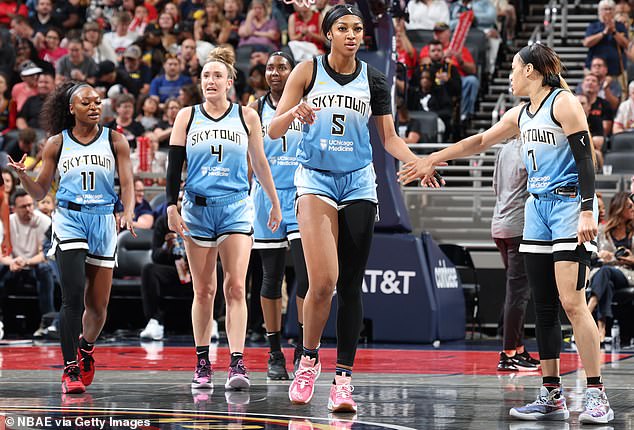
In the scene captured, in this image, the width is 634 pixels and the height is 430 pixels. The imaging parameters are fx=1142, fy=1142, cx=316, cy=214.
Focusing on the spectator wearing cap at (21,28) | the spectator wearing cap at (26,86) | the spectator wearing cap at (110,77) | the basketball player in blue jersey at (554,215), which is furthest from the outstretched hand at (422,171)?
the spectator wearing cap at (21,28)

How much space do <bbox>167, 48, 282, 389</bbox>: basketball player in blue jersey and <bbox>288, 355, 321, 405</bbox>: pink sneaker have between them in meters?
0.96

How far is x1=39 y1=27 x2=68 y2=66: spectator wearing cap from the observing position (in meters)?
18.5

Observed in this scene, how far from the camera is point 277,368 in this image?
314 inches

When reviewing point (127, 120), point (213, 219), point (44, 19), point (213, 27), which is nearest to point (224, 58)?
point (213, 219)

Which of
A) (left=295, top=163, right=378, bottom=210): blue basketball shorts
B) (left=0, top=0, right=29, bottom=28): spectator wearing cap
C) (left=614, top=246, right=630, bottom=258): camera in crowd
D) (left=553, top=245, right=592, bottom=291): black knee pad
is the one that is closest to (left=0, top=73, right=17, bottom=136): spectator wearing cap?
(left=0, top=0, right=29, bottom=28): spectator wearing cap

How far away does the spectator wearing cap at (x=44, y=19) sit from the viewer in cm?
1934

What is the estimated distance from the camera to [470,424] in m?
5.73

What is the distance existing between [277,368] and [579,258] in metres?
2.72

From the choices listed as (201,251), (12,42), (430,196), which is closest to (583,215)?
(201,251)

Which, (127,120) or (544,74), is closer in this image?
(544,74)

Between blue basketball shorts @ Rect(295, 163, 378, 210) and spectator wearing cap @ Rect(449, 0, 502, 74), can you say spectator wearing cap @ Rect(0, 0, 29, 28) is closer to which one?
spectator wearing cap @ Rect(449, 0, 502, 74)

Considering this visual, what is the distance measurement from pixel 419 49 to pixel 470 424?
12.0 metres

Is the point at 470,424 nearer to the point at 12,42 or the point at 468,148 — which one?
the point at 468,148

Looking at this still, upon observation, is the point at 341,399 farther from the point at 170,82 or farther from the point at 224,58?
the point at 170,82
